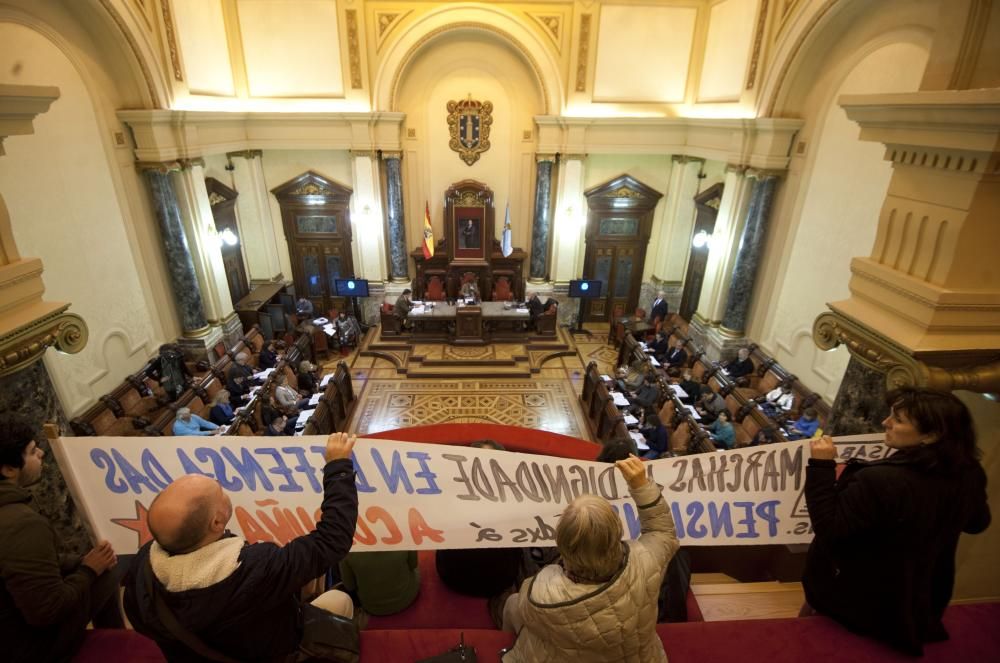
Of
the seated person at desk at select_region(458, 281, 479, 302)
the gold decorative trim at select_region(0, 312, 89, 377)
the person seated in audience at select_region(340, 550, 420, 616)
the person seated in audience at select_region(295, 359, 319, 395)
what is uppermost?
the gold decorative trim at select_region(0, 312, 89, 377)

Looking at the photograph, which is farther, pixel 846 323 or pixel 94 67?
pixel 94 67

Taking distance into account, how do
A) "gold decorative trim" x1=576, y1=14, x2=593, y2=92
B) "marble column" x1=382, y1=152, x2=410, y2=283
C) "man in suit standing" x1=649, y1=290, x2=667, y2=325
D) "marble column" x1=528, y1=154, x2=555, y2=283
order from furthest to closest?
1. "man in suit standing" x1=649, y1=290, x2=667, y2=325
2. "marble column" x1=528, y1=154, x2=555, y2=283
3. "marble column" x1=382, y1=152, x2=410, y2=283
4. "gold decorative trim" x1=576, y1=14, x2=593, y2=92

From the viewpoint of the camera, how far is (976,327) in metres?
2.19

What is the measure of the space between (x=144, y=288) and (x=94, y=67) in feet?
10.5

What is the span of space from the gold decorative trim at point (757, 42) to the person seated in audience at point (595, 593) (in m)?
8.98

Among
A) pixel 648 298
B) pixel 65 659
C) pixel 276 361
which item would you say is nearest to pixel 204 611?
pixel 65 659

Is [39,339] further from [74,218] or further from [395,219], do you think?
[395,219]

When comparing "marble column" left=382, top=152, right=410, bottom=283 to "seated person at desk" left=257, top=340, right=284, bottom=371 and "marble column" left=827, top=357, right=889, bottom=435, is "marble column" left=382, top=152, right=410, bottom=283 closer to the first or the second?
"seated person at desk" left=257, top=340, right=284, bottom=371

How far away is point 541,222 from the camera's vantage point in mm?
11352

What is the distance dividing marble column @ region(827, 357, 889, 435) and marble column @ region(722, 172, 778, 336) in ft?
21.4

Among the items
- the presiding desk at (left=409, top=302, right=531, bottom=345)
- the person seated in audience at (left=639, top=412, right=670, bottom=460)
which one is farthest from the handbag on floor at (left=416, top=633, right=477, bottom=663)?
the presiding desk at (left=409, top=302, right=531, bottom=345)

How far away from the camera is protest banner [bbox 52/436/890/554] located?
8.21 feet

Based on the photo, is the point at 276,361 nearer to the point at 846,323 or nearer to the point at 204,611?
the point at 204,611

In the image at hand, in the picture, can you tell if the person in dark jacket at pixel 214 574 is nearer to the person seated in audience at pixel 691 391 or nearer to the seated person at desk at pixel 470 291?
the person seated in audience at pixel 691 391
